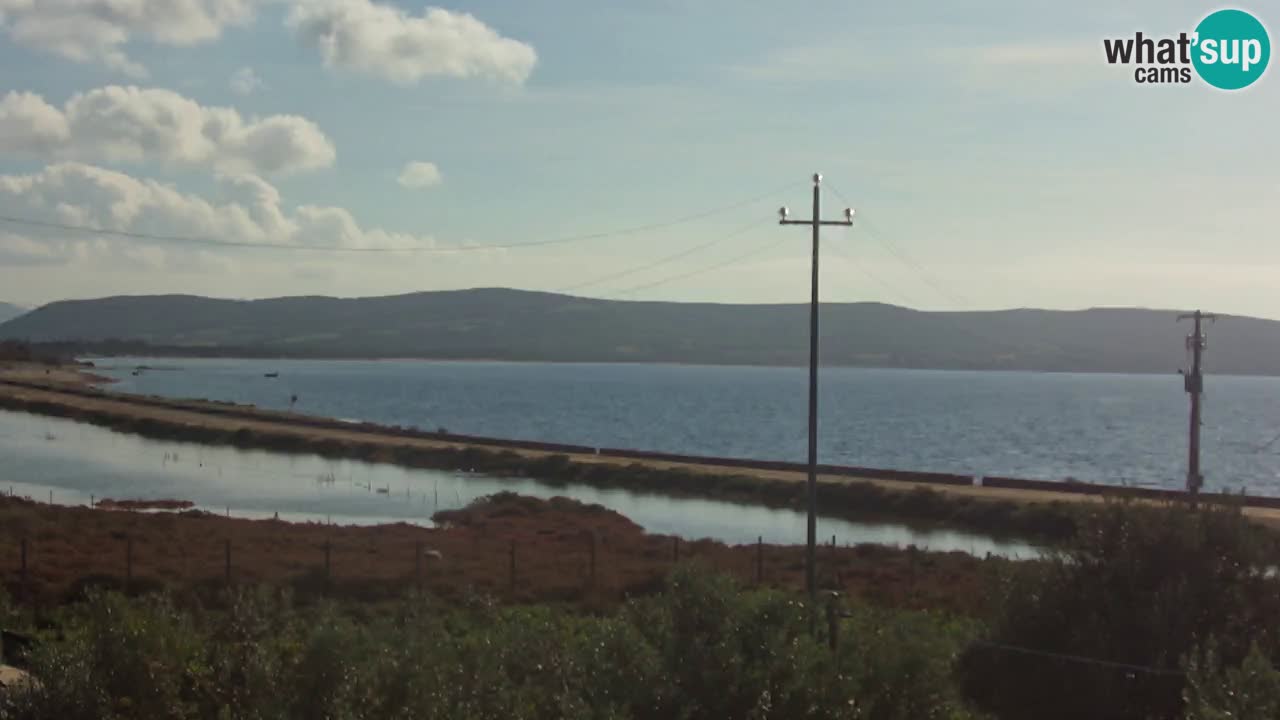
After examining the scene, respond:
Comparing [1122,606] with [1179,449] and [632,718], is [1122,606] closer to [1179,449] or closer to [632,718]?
[632,718]

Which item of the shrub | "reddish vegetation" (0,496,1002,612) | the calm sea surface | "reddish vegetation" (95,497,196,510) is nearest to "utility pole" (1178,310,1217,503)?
"reddish vegetation" (0,496,1002,612)

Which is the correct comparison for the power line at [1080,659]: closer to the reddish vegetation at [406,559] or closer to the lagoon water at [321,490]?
the reddish vegetation at [406,559]

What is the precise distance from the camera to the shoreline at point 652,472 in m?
57.5

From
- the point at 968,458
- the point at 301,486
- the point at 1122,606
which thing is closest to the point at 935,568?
the point at 1122,606

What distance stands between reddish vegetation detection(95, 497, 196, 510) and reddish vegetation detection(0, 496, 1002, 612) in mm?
4791

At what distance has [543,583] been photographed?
→ 3425 cm

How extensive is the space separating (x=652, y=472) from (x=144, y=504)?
31077 mm

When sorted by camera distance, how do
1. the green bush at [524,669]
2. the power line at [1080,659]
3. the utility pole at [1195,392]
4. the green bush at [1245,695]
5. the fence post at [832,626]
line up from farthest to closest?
the utility pole at [1195,392], the fence post at [832,626], the power line at [1080,659], the green bush at [524,669], the green bush at [1245,695]

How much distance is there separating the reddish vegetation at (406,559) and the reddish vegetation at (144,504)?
479cm

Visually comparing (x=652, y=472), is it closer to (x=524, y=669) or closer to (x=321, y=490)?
(x=321, y=490)

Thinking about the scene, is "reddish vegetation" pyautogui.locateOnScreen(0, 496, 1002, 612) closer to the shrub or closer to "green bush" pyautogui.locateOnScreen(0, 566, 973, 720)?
the shrub

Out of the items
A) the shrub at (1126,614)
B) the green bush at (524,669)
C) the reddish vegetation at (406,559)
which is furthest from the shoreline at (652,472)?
the green bush at (524,669)

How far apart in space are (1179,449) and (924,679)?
12360 cm

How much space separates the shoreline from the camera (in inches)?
2265
